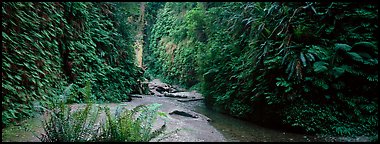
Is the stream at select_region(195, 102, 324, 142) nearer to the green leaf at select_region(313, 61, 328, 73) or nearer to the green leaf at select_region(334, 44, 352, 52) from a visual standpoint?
the green leaf at select_region(313, 61, 328, 73)

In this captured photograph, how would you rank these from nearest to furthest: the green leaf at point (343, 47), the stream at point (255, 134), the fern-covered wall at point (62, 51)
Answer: the fern-covered wall at point (62, 51), the stream at point (255, 134), the green leaf at point (343, 47)

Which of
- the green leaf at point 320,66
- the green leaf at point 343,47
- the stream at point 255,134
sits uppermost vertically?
the green leaf at point 343,47

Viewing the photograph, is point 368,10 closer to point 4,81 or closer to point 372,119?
point 372,119

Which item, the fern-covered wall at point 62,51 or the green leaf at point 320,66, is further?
the green leaf at point 320,66

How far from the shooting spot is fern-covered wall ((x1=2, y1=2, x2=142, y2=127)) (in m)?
4.56

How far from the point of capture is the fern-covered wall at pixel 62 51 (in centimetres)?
456

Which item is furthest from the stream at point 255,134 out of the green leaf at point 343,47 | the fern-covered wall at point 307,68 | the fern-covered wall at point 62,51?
the fern-covered wall at point 62,51

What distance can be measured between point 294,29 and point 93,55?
22.0 feet

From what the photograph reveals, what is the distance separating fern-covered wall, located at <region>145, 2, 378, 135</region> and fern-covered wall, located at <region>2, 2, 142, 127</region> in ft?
15.7

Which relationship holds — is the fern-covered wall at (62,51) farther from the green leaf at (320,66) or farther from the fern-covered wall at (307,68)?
the green leaf at (320,66)

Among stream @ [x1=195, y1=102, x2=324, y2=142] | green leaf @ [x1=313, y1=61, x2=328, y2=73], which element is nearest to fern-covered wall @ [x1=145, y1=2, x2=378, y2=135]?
green leaf @ [x1=313, y1=61, x2=328, y2=73]

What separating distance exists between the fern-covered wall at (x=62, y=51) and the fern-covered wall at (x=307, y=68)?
4.78 m

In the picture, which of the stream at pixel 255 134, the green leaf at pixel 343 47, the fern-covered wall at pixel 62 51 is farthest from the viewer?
the green leaf at pixel 343 47

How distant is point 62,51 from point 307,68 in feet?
22.4
